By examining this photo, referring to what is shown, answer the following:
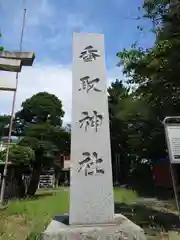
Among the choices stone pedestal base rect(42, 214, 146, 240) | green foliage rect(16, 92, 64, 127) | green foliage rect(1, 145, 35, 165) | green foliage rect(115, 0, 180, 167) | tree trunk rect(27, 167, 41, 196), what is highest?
green foliage rect(16, 92, 64, 127)

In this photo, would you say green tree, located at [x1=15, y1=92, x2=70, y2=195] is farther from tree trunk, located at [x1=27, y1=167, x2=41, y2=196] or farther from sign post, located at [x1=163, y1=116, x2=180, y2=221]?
sign post, located at [x1=163, y1=116, x2=180, y2=221]

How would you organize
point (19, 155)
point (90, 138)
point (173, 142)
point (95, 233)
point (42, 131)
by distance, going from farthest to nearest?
point (42, 131) → point (19, 155) → point (90, 138) → point (173, 142) → point (95, 233)

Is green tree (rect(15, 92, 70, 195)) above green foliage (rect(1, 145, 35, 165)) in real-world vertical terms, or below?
above

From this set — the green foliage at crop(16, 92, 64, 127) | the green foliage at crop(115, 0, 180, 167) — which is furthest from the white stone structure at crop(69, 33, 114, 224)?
the green foliage at crop(16, 92, 64, 127)

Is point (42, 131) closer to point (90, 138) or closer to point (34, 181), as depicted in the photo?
point (34, 181)

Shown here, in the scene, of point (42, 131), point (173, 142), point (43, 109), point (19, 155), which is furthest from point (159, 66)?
point (43, 109)

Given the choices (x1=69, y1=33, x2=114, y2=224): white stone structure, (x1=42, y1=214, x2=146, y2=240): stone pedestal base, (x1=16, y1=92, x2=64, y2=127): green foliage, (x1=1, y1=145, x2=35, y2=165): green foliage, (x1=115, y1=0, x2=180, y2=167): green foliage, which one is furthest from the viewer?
(x1=16, y1=92, x2=64, y2=127): green foliage

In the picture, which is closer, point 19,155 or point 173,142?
point 173,142

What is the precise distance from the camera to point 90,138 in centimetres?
364

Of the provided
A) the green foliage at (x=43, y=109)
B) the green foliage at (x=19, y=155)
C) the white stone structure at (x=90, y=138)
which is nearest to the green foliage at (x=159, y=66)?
the white stone structure at (x=90, y=138)

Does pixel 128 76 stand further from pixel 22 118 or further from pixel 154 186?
pixel 22 118

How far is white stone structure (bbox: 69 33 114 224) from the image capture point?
3357 millimetres

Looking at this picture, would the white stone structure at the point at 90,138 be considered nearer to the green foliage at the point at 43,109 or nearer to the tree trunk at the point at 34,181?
the tree trunk at the point at 34,181

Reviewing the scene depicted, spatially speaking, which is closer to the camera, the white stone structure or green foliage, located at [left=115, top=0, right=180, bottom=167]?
the white stone structure
